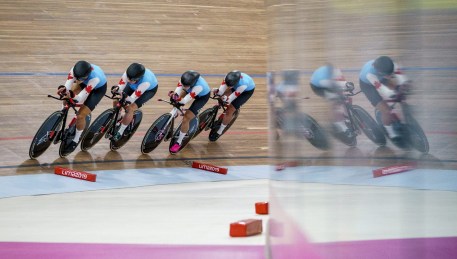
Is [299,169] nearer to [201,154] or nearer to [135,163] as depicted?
[135,163]

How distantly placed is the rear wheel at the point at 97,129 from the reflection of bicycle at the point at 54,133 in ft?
0.40

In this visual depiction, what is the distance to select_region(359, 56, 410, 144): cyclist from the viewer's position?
0.81 m

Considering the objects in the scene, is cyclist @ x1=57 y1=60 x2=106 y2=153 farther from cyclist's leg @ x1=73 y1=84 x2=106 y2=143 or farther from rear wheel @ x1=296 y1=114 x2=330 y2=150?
rear wheel @ x1=296 y1=114 x2=330 y2=150

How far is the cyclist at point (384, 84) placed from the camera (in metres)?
0.81

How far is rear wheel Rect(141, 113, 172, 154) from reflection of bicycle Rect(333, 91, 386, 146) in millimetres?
6215

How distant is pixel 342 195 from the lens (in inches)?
45.7

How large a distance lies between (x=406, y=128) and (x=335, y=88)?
0.39 metres

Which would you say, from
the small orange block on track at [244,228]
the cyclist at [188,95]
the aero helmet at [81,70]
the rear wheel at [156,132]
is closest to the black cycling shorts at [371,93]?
the small orange block on track at [244,228]

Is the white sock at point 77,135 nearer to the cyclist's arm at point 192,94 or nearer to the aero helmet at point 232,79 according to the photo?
the cyclist's arm at point 192,94

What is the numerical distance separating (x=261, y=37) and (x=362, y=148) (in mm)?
10834

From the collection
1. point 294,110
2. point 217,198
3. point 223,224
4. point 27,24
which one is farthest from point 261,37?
point 294,110

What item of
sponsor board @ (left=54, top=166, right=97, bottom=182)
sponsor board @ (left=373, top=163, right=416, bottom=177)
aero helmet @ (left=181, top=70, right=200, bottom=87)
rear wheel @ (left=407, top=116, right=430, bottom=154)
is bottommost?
sponsor board @ (left=54, top=166, right=97, bottom=182)

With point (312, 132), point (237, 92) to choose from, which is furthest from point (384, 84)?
point (237, 92)

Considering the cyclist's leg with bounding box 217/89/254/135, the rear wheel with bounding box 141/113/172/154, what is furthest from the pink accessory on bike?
the cyclist's leg with bounding box 217/89/254/135
